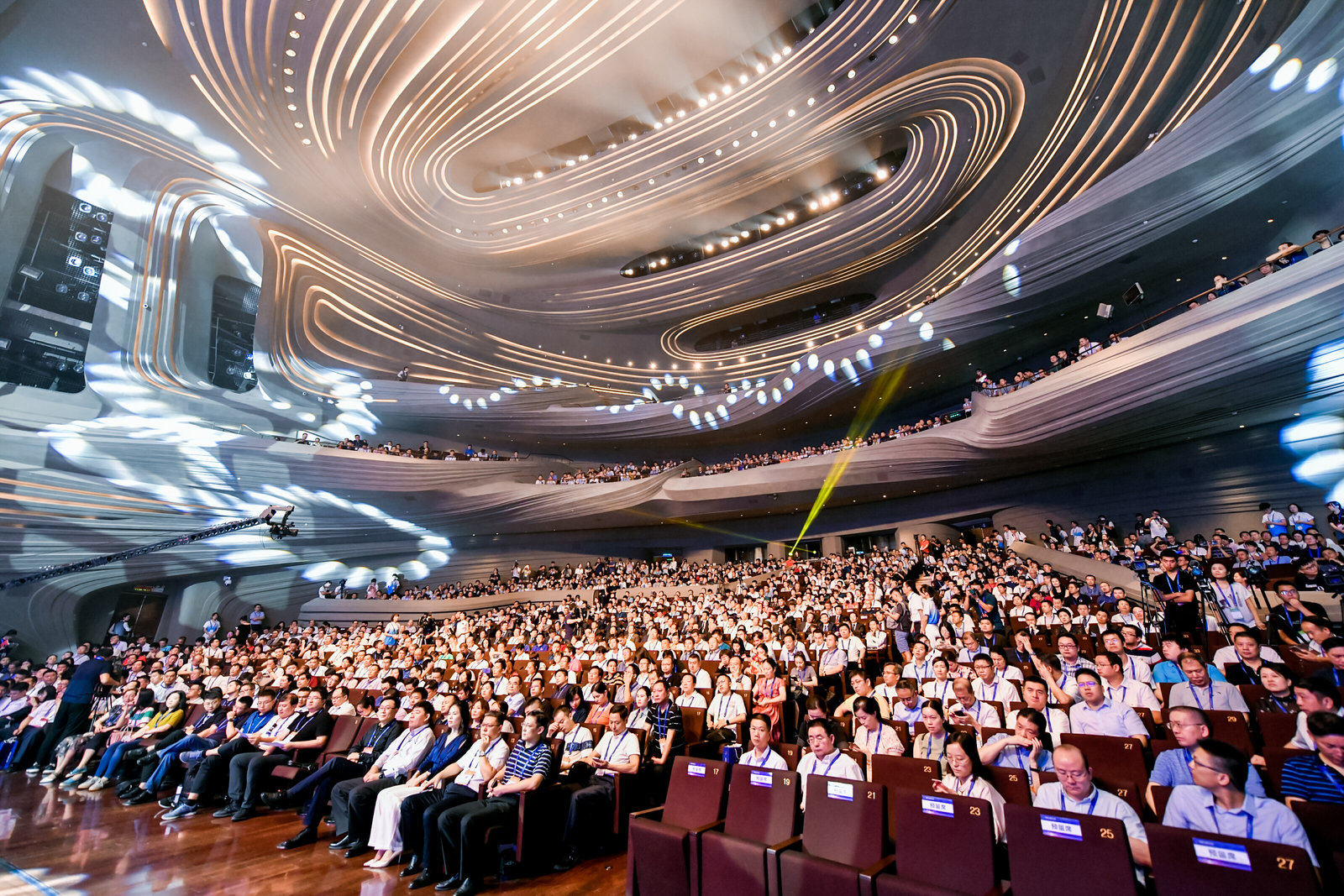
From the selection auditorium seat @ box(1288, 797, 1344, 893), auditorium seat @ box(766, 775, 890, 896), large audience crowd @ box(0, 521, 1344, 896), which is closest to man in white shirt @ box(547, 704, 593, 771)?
large audience crowd @ box(0, 521, 1344, 896)

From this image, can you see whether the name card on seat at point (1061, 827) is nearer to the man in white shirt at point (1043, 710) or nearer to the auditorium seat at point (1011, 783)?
the auditorium seat at point (1011, 783)

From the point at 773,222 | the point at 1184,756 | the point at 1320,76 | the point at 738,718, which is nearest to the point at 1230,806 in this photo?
the point at 1184,756

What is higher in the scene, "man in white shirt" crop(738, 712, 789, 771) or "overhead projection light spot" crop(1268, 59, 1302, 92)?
"overhead projection light spot" crop(1268, 59, 1302, 92)

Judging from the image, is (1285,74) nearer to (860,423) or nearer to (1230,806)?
(1230,806)

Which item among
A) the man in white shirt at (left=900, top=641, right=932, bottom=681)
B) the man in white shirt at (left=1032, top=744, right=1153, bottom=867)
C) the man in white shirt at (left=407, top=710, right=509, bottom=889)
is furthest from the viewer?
the man in white shirt at (left=900, top=641, right=932, bottom=681)

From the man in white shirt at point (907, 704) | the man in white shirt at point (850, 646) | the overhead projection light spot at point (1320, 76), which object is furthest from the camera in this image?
the overhead projection light spot at point (1320, 76)

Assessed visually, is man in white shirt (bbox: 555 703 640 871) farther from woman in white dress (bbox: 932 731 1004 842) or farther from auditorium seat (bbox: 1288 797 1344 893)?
auditorium seat (bbox: 1288 797 1344 893)

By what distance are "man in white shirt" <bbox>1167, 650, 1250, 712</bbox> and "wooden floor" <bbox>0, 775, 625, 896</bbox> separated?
3.80 meters

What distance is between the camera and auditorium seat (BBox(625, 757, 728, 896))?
9.63 ft

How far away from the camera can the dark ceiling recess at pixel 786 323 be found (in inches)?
835

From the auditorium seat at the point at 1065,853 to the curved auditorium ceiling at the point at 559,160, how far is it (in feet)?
43.7

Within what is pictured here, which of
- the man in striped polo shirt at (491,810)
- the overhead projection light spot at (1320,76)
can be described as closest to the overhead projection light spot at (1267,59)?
the overhead projection light spot at (1320,76)

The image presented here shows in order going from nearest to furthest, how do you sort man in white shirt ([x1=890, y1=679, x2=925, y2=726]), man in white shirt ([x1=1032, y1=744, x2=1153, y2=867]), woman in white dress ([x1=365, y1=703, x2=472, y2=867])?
man in white shirt ([x1=1032, y1=744, x2=1153, y2=867]), woman in white dress ([x1=365, y1=703, x2=472, y2=867]), man in white shirt ([x1=890, y1=679, x2=925, y2=726])

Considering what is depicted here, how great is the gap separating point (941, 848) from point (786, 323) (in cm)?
2190
